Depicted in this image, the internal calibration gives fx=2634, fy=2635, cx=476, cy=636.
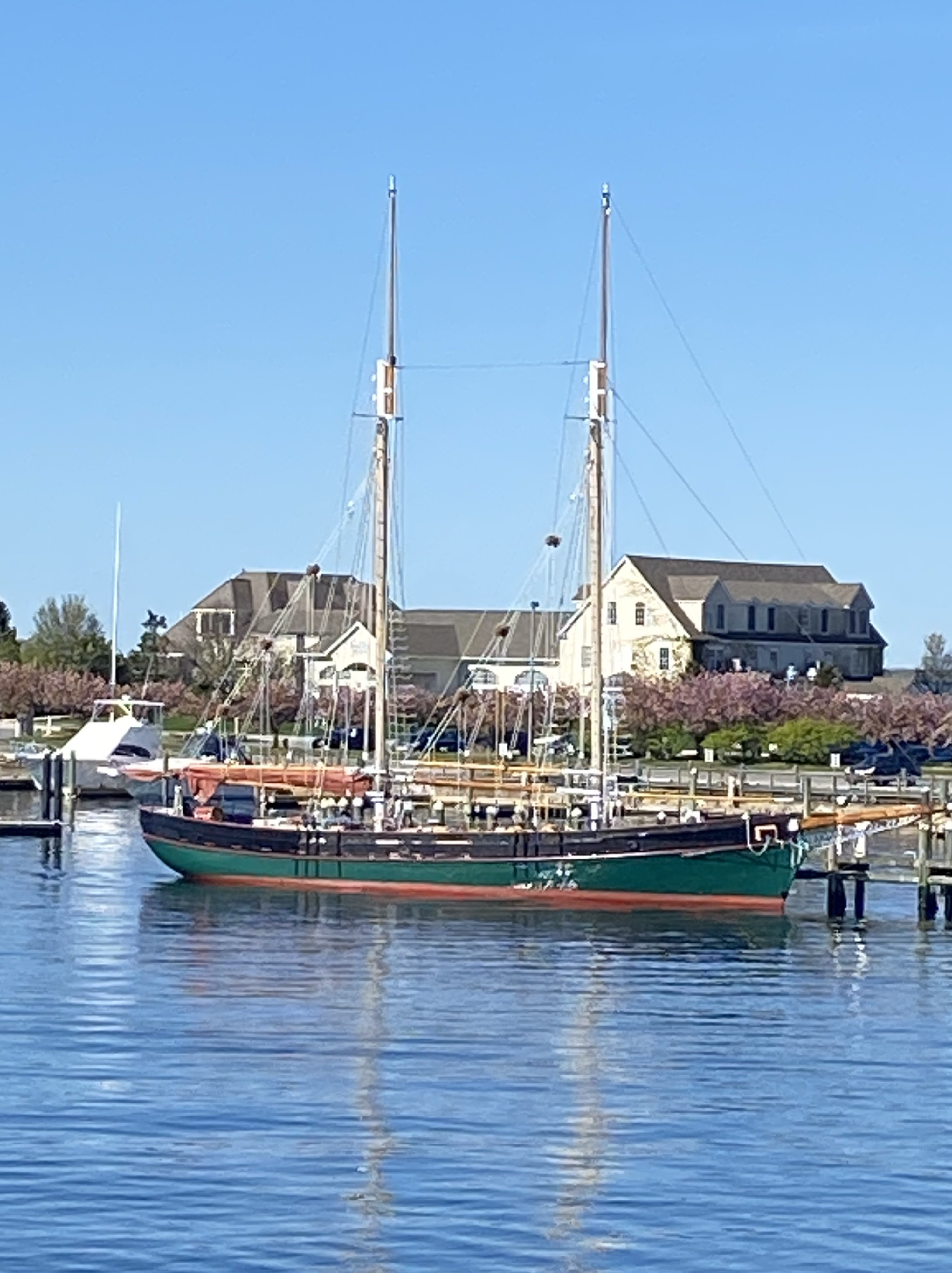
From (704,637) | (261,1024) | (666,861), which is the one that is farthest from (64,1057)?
(704,637)

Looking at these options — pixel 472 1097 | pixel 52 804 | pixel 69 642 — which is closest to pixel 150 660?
pixel 69 642

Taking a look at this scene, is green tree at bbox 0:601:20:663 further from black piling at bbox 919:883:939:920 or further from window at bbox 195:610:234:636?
black piling at bbox 919:883:939:920

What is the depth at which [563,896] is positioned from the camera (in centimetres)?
5869

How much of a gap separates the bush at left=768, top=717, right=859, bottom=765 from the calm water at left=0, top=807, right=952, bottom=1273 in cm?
5241

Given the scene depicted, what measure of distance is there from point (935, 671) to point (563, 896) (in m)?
113

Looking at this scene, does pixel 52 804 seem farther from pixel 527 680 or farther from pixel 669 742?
pixel 527 680

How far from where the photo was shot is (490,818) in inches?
2479

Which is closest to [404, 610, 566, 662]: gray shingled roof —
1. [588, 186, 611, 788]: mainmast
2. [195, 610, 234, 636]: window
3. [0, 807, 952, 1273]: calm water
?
[195, 610, 234, 636]: window

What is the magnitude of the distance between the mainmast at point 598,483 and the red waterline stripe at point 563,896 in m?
4.42

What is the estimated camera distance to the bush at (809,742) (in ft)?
352

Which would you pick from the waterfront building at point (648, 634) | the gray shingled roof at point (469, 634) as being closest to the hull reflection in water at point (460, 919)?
the waterfront building at point (648, 634)

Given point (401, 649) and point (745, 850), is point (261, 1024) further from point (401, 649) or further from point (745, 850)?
point (401, 649)

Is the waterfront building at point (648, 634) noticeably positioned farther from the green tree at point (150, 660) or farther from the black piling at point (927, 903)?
the black piling at point (927, 903)

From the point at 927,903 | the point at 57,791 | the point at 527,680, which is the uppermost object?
the point at 527,680
